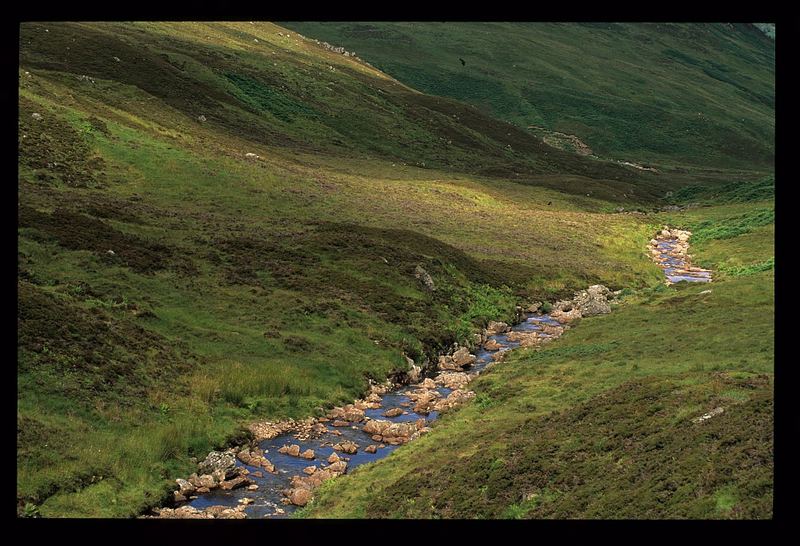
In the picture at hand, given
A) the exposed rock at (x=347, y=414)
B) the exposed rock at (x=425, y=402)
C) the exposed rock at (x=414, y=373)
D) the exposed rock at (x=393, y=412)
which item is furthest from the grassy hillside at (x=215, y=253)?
the exposed rock at (x=425, y=402)

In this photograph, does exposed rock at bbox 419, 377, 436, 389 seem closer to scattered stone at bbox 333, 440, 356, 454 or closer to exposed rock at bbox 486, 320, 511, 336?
scattered stone at bbox 333, 440, 356, 454

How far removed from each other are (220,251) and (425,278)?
1411 centimetres

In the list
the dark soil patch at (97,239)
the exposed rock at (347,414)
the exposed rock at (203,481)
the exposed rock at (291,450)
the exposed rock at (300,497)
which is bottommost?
the exposed rock at (347,414)

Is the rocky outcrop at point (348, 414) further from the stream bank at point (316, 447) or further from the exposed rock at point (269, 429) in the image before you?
the exposed rock at point (269, 429)

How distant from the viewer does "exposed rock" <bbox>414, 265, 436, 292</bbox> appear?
54.7 metres

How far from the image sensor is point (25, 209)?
165ft

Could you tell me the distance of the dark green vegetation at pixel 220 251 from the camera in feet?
98.3

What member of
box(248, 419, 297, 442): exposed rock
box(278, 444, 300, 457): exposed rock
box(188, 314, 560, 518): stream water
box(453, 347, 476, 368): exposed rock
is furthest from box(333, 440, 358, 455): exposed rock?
box(453, 347, 476, 368): exposed rock

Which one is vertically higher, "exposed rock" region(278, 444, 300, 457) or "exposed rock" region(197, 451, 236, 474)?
"exposed rock" region(197, 451, 236, 474)

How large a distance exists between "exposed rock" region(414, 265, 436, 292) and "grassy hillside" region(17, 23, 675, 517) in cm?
88

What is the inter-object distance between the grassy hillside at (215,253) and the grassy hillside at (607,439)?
7101 millimetres

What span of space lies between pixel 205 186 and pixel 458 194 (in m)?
39.0

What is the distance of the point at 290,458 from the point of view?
98.4 feet
